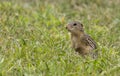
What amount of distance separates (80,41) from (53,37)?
2.76 ft

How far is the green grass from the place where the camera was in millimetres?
7285

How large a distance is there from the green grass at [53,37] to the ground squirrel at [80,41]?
0.12 metres

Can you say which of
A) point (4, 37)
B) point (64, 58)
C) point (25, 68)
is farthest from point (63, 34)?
point (25, 68)

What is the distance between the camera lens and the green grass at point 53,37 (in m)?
7.29

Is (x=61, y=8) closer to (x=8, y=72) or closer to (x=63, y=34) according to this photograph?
(x=63, y=34)

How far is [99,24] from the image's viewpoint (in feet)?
35.8

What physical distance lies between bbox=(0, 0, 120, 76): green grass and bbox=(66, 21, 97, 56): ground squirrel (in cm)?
12

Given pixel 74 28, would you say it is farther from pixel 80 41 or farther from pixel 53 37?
pixel 53 37

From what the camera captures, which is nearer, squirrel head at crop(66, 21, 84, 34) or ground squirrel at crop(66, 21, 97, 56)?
ground squirrel at crop(66, 21, 97, 56)

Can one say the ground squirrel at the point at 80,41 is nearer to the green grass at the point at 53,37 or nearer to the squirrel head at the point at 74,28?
the squirrel head at the point at 74,28

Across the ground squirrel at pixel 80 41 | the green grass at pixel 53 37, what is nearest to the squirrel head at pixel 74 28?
the ground squirrel at pixel 80 41

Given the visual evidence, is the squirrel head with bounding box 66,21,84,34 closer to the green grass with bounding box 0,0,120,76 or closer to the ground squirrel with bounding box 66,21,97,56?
the ground squirrel with bounding box 66,21,97,56

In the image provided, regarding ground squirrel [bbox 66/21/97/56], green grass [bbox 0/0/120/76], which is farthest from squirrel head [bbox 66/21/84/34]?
green grass [bbox 0/0/120/76]

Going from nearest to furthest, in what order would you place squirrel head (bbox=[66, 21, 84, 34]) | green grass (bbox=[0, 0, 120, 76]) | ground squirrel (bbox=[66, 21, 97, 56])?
green grass (bbox=[0, 0, 120, 76]) → ground squirrel (bbox=[66, 21, 97, 56]) → squirrel head (bbox=[66, 21, 84, 34])
